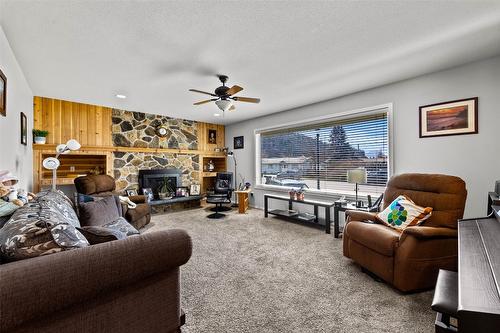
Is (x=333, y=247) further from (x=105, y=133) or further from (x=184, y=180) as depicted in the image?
(x=105, y=133)

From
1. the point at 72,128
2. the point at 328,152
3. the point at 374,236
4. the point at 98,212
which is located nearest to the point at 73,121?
the point at 72,128

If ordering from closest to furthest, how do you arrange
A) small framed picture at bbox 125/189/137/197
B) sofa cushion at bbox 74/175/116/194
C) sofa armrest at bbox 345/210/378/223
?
sofa armrest at bbox 345/210/378/223, sofa cushion at bbox 74/175/116/194, small framed picture at bbox 125/189/137/197

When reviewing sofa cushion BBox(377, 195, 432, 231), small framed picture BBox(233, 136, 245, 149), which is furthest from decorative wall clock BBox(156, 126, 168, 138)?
sofa cushion BBox(377, 195, 432, 231)

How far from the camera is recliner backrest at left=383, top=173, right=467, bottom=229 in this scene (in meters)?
2.15

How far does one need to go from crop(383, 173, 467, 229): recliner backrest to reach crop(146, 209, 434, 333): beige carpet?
2.49 feet

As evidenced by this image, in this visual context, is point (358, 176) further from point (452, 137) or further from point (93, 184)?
point (93, 184)

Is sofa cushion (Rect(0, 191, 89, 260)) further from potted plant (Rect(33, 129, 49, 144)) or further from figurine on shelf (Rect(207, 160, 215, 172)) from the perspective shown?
figurine on shelf (Rect(207, 160, 215, 172))

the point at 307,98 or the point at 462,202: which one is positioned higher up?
the point at 307,98

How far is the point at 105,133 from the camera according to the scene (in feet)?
15.4

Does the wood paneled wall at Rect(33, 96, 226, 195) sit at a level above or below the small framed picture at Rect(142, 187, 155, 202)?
above

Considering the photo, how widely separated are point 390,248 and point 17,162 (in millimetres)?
4266

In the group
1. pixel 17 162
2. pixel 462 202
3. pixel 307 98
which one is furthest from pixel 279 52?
pixel 17 162

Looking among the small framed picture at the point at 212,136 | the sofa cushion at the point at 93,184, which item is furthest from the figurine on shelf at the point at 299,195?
the sofa cushion at the point at 93,184

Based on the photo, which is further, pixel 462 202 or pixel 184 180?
pixel 184 180
